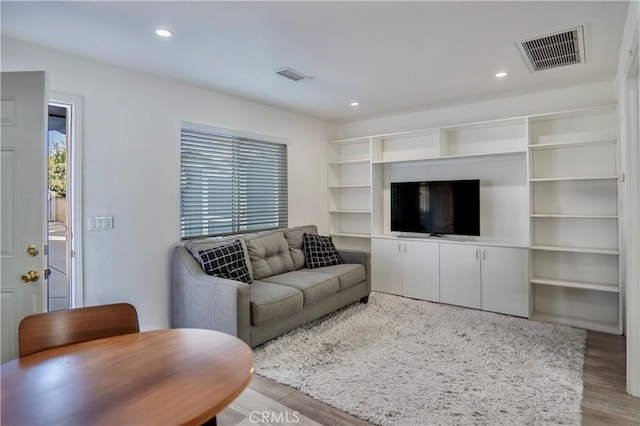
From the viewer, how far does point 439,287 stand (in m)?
4.45

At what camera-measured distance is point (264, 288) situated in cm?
340

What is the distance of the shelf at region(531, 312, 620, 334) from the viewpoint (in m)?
3.60

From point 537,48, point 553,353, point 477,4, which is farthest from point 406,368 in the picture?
point 537,48

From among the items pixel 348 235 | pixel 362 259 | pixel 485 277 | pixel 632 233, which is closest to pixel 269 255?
pixel 362 259

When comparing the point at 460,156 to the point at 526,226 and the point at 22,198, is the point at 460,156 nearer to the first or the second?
the point at 526,226

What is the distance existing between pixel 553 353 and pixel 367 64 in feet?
9.70

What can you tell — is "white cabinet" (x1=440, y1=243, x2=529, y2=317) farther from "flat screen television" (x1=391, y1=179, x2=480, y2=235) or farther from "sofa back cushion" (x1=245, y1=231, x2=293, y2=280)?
"sofa back cushion" (x1=245, y1=231, x2=293, y2=280)

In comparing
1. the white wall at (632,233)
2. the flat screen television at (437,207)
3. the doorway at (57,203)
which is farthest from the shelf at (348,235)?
the doorway at (57,203)

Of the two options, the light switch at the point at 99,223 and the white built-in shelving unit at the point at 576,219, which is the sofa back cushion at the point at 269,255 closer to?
the light switch at the point at 99,223

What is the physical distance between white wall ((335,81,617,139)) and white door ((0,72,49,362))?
4.11 metres

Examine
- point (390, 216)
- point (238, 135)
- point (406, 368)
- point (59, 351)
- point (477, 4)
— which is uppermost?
point (477, 4)

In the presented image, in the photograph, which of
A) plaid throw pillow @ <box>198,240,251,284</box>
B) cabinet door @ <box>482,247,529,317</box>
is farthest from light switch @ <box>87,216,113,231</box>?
cabinet door @ <box>482,247,529,317</box>

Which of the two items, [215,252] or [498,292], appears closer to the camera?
[215,252]

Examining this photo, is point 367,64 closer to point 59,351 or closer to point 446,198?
point 446,198
